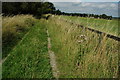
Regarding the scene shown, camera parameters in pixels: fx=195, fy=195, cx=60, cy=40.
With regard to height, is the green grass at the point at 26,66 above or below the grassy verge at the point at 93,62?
below

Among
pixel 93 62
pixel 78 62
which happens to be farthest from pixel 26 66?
pixel 93 62

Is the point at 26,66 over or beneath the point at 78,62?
beneath

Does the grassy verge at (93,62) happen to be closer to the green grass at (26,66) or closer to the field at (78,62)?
the field at (78,62)

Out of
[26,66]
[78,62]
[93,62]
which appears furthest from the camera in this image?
[26,66]

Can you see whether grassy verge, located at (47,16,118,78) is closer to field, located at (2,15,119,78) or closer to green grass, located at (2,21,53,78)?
field, located at (2,15,119,78)

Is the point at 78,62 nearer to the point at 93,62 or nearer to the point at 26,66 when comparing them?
the point at 93,62

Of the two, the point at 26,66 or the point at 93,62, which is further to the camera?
the point at 26,66

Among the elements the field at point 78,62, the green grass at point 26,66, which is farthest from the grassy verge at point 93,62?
the green grass at point 26,66

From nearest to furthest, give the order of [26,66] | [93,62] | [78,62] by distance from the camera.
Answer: [93,62], [78,62], [26,66]

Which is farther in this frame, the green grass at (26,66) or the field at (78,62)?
the green grass at (26,66)

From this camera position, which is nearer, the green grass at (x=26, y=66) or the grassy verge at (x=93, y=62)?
the grassy verge at (x=93, y=62)

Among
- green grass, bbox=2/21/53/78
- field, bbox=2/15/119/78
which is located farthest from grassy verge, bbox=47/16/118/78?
green grass, bbox=2/21/53/78

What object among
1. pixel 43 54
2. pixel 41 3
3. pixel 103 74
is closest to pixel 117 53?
pixel 103 74

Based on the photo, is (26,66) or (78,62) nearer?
(78,62)
